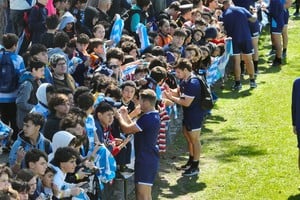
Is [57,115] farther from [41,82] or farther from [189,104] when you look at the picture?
[189,104]

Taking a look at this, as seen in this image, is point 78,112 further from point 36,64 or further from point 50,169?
point 36,64

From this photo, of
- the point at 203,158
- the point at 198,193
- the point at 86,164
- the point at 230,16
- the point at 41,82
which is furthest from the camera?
the point at 230,16

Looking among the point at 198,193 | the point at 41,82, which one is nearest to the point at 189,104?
the point at 198,193

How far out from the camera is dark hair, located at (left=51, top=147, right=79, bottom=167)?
8.94 meters

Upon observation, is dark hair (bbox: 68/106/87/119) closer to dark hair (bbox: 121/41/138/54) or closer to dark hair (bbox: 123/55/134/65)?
dark hair (bbox: 123/55/134/65)

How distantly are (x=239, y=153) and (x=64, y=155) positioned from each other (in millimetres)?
6132

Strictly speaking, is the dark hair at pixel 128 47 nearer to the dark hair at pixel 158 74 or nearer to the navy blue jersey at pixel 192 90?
the navy blue jersey at pixel 192 90

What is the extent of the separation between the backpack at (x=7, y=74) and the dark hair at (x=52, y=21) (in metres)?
1.36

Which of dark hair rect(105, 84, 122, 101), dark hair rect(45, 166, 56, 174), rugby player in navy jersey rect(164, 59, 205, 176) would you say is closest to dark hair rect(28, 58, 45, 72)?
dark hair rect(105, 84, 122, 101)

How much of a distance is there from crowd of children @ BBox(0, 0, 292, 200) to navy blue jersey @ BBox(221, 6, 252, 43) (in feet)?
2.86

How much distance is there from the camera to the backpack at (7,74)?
11.8m

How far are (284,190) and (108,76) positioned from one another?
322 centimetres

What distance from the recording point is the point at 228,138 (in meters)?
15.4

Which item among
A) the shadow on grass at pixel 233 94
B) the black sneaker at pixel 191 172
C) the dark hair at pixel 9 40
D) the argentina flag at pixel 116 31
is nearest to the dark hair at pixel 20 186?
the dark hair at pixel 9 40
